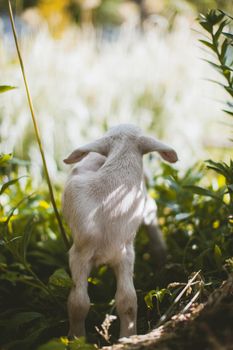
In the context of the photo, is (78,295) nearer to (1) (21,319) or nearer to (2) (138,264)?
(1) (21,319)

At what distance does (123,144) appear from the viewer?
4.80 ft

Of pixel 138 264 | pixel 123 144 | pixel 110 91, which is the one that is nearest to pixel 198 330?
pixel 123 144

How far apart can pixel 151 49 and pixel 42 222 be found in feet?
10.5

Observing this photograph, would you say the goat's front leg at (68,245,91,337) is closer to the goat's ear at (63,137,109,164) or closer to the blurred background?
the goat's ear at (63,137,109,164)

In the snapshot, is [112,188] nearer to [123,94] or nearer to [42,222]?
[42,222]

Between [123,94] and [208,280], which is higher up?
[123,94]

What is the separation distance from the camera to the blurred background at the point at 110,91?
3.61 m

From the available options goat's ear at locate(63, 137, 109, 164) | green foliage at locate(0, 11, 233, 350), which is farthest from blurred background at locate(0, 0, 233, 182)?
goat's ear at locate(63, 137, 109, 164)

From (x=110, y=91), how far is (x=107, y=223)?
3.03 m

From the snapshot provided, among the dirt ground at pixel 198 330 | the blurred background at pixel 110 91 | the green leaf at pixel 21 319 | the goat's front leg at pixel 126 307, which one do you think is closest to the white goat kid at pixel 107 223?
the goat's front leg at pixel 126 307

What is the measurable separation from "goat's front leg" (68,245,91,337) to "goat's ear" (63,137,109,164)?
0.32m

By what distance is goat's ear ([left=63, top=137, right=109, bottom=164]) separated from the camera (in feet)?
4.73

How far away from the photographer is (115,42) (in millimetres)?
5508

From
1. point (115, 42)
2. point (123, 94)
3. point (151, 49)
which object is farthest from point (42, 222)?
point (115, 42)
